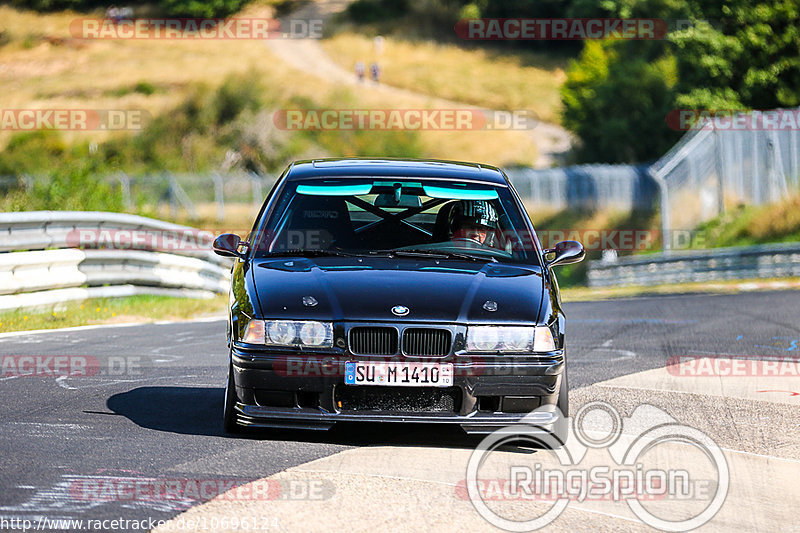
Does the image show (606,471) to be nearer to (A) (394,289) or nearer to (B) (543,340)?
(B) (543,340)

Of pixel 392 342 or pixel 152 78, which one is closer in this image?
pixel 392 342

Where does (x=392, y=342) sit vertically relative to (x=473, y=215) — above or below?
below

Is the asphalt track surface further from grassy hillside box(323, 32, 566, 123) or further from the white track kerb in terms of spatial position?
grassy hillside box(323, 32, 566, 123)

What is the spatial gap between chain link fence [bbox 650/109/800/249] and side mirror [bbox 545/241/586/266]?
2601 cm

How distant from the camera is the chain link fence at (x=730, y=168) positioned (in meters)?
33.8

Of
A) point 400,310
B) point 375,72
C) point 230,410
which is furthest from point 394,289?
point 375,72

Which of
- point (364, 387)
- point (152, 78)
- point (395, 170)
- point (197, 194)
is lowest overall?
point (364, 387)

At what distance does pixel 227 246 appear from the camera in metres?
7.61

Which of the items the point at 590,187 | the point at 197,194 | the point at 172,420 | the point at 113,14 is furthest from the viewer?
the point at 113,14

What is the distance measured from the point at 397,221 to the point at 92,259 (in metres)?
8.24

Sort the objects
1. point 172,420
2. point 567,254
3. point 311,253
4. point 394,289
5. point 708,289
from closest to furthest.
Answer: point 394,289
point 172,420
point 311,253
point 567,254
point 708,289

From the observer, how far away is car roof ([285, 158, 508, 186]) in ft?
26.5

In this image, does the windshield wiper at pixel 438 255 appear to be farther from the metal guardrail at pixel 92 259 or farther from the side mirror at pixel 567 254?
the metal guardrail at pixel 92 259

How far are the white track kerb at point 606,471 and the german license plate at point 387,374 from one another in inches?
19.5
